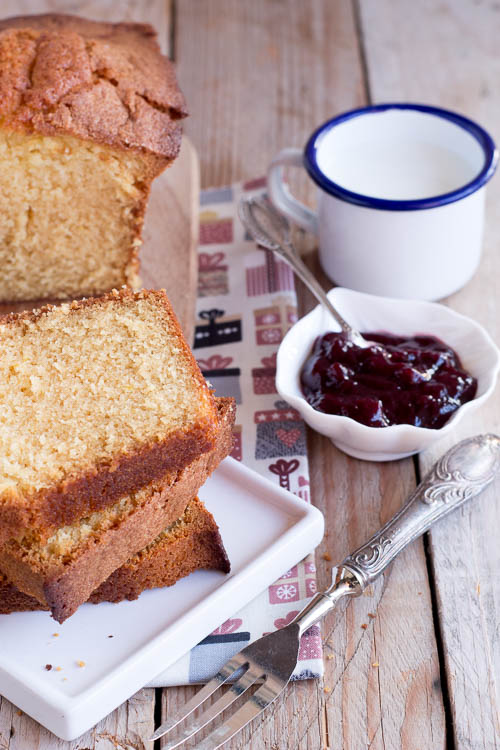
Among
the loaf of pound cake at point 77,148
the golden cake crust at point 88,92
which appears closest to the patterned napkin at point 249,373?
the loaf of pound cake at point 77,148

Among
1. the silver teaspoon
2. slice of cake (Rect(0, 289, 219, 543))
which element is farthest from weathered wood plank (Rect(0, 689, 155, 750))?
the silver teaspoon

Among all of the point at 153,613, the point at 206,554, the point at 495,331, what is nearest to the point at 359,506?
the point at 206,554

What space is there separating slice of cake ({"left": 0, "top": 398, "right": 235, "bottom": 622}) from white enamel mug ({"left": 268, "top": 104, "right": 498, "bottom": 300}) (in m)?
1.22

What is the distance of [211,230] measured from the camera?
12.5 feet

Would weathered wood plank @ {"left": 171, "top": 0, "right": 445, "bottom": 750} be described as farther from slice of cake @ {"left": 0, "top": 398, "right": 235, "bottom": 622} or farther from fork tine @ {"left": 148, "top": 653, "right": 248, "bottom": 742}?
slice of cake @ {"left": 0, "top": 398, "right": 235, "bottom": 622}

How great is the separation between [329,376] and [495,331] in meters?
0.86

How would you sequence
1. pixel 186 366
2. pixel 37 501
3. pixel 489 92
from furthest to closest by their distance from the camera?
1. pixel 489 92
2. pixel 186 366
3. pixel 37 501

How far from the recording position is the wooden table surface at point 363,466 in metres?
2.21

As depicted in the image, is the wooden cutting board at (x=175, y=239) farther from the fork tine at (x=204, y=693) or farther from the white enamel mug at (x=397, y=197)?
the fork tine at (x=204, y=693)

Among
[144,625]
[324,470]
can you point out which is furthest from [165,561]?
[324,470]

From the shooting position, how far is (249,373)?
Answer: 3178 mm

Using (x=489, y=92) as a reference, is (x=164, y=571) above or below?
below

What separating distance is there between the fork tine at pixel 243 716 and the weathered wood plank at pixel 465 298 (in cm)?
45

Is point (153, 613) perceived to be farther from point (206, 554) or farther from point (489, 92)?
point (489, 92)
